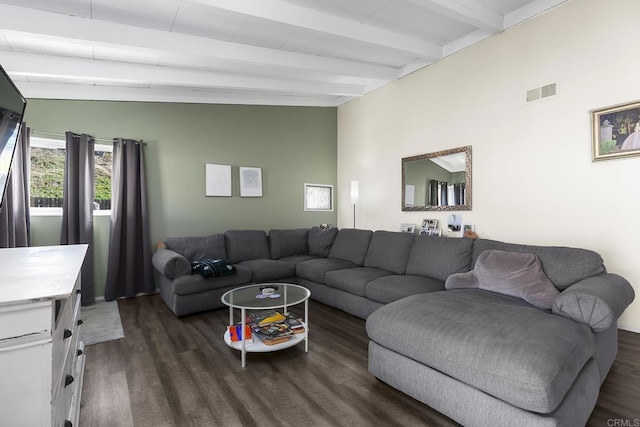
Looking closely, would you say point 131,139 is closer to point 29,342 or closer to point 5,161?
point 5,161

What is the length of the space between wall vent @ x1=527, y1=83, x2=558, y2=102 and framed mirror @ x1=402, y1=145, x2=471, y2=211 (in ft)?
2.49

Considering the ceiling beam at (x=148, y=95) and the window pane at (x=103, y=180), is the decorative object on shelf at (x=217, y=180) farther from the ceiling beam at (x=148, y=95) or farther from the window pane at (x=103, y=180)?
the window pane at (x=103, y=180)

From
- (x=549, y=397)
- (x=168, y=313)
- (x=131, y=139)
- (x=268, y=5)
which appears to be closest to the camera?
(x=549, y=397)

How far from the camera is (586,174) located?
2867mm

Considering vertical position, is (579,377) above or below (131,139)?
below

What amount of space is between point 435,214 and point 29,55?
475cm

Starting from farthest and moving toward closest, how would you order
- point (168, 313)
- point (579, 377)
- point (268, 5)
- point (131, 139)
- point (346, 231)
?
1. point (346, 231)
2. point (131, 139)
3. point (168, 313)
4. point (268, 5)
5. point (579, 377)

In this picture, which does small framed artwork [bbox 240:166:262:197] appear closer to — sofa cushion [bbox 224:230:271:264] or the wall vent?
sofa cushion [bbox 224:230:271:264]

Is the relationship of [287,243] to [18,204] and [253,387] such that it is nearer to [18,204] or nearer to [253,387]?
[253,387]

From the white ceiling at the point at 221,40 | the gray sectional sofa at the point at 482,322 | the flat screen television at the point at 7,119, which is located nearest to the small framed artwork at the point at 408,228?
the gray sectional sofa at the point at 482,322

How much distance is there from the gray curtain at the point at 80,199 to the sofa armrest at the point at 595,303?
4.54m

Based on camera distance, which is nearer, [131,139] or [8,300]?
[8,300]

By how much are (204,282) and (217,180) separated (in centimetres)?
178

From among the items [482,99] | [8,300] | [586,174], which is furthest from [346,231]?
[8,300]
